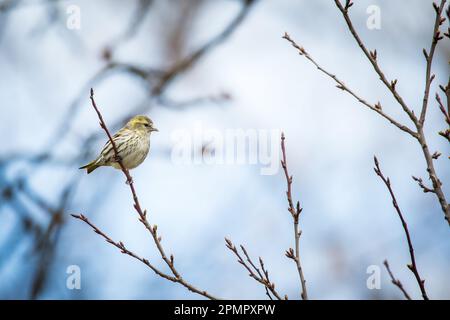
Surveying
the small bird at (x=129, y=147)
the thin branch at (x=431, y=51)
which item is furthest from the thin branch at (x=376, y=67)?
the small bird at (x=129, y=147)

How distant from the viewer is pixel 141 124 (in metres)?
6.71

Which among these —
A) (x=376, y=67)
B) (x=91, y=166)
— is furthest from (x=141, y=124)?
(x=376, y=67)

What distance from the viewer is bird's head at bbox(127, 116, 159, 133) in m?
6.64

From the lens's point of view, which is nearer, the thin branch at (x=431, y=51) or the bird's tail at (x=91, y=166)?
the thin branch at (x=431, y=51)

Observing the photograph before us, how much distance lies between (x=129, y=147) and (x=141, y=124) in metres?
0.50

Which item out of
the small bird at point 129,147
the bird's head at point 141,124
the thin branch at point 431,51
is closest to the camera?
the thin branch at point 431,51

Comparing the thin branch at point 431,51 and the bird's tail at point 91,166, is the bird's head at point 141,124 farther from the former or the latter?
the thin branch at point 431,51

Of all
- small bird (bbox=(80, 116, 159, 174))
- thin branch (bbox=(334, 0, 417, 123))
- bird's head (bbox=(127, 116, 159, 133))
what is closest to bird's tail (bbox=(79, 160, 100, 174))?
small bird (bbox=(80, 116, 159, 174))

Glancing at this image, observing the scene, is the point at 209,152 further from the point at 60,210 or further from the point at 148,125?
the point at 60,210

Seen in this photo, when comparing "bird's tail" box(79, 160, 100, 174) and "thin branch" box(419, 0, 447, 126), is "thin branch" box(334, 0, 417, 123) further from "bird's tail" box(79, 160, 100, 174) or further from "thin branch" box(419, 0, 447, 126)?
"bird's tail" box(79, 160, 100, 174)

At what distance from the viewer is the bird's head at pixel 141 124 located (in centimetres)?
664
